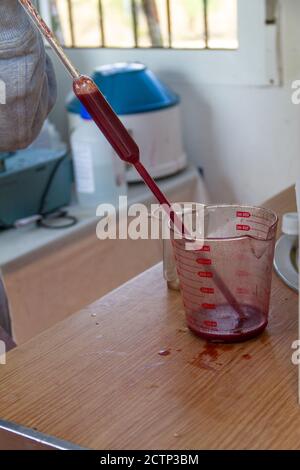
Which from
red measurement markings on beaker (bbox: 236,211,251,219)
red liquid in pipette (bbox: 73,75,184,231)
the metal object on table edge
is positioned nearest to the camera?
the metal object on table edge

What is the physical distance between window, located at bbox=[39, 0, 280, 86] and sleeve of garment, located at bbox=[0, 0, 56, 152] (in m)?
1.00

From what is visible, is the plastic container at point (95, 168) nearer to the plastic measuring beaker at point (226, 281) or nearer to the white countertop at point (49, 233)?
the white countertop at point (49, 233)

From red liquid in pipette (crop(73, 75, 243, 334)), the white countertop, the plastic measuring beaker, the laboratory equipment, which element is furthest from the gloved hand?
the laboratory equipment

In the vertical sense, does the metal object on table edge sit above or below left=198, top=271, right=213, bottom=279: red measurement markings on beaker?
below

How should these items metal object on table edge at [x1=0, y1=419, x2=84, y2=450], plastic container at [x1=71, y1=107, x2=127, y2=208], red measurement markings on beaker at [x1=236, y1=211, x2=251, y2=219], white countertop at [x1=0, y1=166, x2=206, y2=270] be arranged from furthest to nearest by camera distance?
plastic container at [x1=71, y1=107, x2=127, y2=208]
white countertop at [x1=0, y1=166, x2=206, y2=270]
red measurement markings on beaker at [x1=236, y1=211, x2=251, y2=219]
metal object on table edge at [x1=0, y1=419, x2=84, y2=450]

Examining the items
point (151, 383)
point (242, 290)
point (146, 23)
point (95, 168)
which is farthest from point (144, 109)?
point (151, 383)

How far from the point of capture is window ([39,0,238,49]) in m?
2.17

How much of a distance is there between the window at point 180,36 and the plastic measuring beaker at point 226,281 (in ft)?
3.84

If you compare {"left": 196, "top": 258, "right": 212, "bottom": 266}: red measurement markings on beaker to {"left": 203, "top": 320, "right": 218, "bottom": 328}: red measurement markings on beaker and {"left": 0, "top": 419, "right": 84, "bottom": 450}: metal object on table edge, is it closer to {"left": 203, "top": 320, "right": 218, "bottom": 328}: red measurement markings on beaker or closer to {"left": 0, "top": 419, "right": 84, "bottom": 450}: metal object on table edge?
{"left": 203, "top": 320, "right": 218, "bottom": 328}: red measurement markings on beaker

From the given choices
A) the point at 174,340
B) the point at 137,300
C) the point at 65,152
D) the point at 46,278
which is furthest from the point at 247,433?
the point at 65,152

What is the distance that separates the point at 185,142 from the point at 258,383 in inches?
59.9

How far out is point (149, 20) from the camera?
7.56 feet
